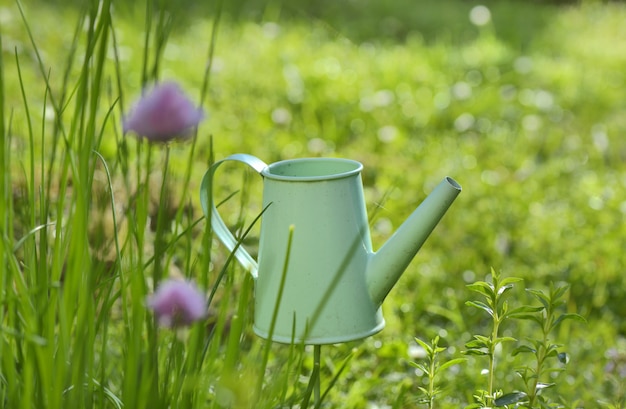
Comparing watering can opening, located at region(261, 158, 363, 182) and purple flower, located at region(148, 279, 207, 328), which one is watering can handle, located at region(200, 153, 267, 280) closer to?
watering can opening, located at region(261, 158, 363, 182)

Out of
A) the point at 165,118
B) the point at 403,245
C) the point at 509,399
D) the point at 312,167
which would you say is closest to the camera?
the point at 165,118

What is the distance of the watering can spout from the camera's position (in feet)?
4.57

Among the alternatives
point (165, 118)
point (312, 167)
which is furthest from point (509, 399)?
point (165, 118)

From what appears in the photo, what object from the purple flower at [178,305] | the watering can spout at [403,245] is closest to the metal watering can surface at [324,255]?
the watering can spout at [403,245]

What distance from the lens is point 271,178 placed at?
1.38 metres

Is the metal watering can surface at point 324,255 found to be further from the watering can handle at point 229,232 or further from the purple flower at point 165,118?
the purple flower at point 165,118

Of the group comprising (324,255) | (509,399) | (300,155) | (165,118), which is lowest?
(300,155)

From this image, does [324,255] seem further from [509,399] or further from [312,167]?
[509,399]

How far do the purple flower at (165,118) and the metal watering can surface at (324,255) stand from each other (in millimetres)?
499

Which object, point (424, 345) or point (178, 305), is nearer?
point (178, 305)

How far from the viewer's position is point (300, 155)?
3418 millimetres

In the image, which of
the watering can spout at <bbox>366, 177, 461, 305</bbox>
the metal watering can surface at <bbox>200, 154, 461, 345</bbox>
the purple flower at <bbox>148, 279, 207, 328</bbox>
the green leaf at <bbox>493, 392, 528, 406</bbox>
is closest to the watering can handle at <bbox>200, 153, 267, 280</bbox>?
the metal watering can surface at <bbox>200, 154, 461, 345</bbox>

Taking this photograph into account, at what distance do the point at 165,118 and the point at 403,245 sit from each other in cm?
68

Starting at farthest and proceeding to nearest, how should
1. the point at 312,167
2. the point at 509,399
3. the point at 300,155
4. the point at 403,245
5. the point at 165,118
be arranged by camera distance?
the point at 300,155, the point at 312,167, the point at 403,245, the point at 509,399, the point at 165,118
